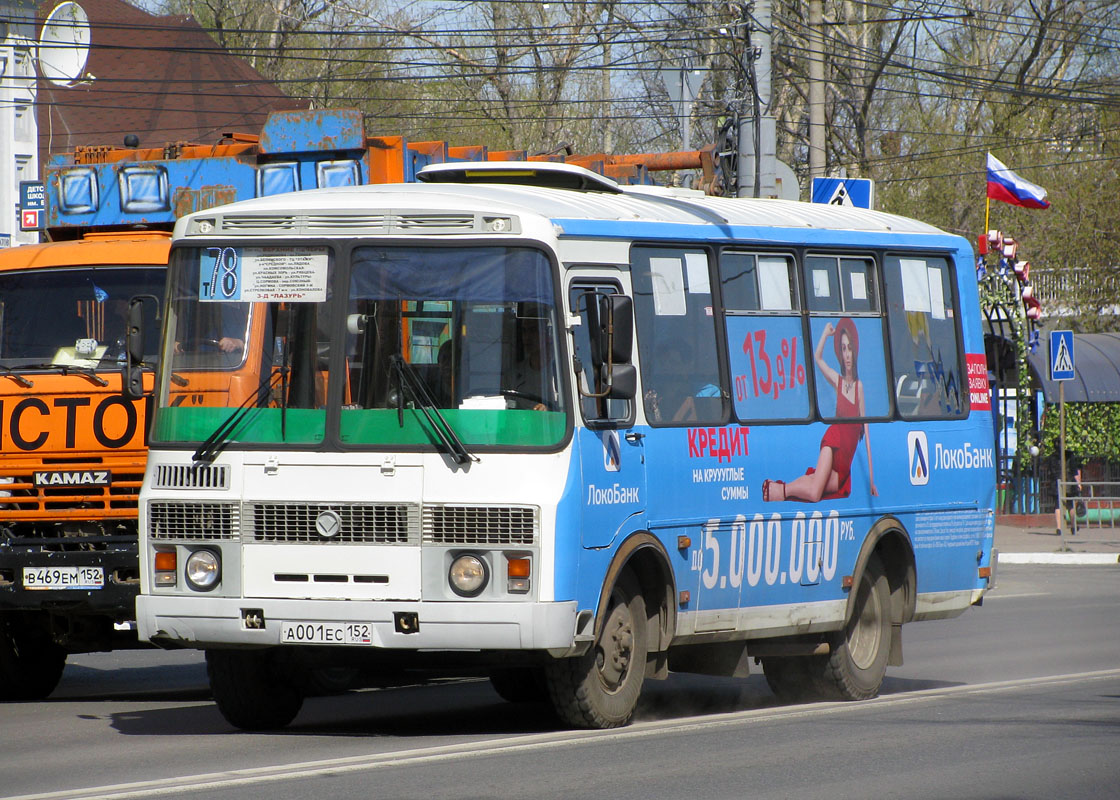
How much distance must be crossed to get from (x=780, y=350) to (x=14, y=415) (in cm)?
473

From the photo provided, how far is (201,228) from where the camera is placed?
31.6ft

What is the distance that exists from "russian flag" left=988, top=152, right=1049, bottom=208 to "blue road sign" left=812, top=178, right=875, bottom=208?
442 inches

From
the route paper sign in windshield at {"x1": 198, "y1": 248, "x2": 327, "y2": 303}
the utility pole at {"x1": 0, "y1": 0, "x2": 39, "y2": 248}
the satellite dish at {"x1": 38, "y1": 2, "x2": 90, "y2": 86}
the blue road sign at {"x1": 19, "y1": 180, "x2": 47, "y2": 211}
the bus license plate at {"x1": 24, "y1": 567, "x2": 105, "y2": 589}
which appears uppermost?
the satellite dish at {"x1": 38, "y1": 2, "x2": 90, "y2": 86}

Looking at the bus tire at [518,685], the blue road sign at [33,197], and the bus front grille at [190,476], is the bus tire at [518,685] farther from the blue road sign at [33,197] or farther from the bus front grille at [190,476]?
the blue road sign at [33,197]

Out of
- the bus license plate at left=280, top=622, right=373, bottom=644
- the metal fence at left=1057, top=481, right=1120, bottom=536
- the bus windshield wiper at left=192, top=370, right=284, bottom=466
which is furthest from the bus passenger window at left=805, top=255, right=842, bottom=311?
the metal fence at left=1057, top=481, right=1120, bottom=536

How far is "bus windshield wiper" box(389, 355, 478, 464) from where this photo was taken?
8898 millimetres

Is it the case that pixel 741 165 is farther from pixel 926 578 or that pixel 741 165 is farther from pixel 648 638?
pixel 648 638

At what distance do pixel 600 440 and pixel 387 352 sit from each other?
1170 millimetres

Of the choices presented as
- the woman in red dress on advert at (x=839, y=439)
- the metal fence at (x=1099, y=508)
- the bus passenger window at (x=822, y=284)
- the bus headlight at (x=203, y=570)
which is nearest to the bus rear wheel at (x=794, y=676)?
the woman in red dress on advert at (x=839, y=439)

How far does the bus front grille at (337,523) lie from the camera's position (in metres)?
8.94

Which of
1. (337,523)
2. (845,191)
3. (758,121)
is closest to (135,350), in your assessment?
(337,523)

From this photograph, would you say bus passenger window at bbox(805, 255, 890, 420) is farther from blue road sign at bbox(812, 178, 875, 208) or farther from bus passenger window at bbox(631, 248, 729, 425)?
blue road sign at bbox(812, 178, 875, 208)

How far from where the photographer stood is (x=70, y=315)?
11.8 m

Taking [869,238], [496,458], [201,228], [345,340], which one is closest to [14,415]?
[201,228]
